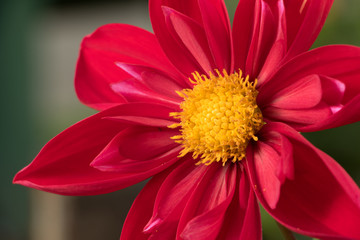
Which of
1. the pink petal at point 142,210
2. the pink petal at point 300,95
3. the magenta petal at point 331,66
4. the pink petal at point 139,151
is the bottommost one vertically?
the pink petal at point 142,210

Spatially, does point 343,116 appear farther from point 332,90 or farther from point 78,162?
point 78,162

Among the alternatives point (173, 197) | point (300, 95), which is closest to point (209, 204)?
point (173, 197)

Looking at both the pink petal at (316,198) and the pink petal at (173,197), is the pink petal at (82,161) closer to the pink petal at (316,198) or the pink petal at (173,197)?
the pink petal at (173,197)

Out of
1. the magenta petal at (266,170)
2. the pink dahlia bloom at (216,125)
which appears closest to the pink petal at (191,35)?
the pink dahlia bloom at (216,125)

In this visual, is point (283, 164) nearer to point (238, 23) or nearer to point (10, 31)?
point (238, 23)

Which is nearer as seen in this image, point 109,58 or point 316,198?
point 316,198
